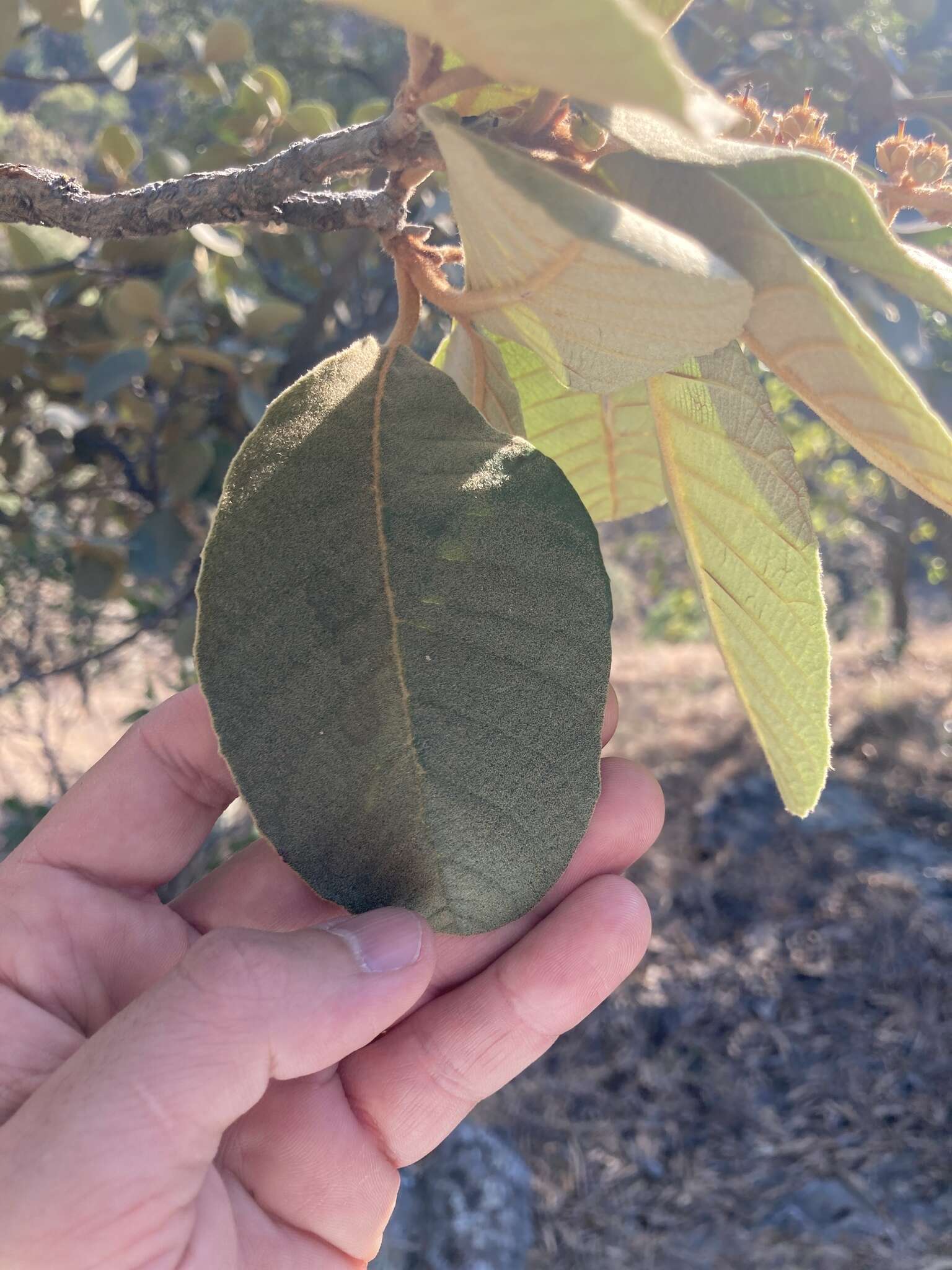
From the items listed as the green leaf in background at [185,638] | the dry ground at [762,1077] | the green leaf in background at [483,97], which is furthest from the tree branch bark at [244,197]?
the dry ground at [762,1077]

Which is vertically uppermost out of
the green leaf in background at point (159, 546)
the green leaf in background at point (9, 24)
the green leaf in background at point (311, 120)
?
the green leaf in background at point (9, 24)

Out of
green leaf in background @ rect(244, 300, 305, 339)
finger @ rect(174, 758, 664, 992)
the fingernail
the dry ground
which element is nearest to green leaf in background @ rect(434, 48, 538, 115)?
the fingernail

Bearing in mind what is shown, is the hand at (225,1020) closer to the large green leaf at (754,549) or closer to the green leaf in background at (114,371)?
the large green leaf at (754,549)

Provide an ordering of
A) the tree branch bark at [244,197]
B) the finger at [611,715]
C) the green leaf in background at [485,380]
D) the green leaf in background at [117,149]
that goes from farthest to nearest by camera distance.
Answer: the green leaf in background at [117,149] < the finger at [611,715] < the green leaf in background at [485,380] < the tree branch bark at [244,197]

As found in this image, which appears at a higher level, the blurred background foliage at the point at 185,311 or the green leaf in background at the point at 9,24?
the green leaf in background at the point at 9,24

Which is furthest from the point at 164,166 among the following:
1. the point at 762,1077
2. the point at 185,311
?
the point at 762,1077

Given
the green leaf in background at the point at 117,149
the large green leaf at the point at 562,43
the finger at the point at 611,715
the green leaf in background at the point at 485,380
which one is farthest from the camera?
the green leaf in background at the point at 117,149

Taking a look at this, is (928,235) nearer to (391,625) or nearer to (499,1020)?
(391,625)
